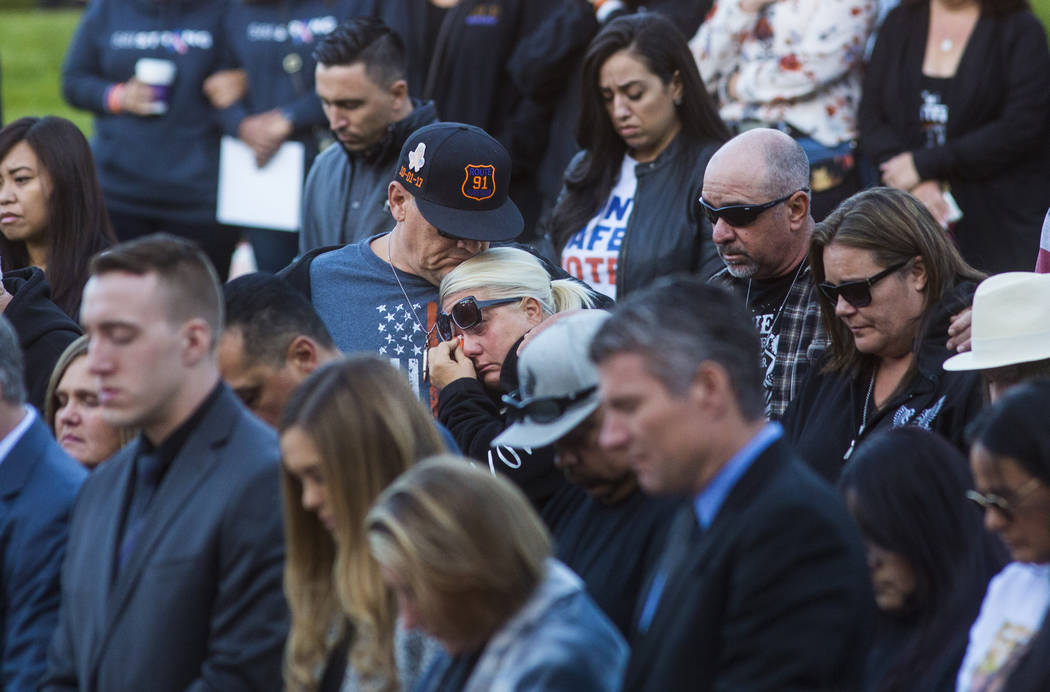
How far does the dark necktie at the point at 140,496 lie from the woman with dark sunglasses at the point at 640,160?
3109 mm

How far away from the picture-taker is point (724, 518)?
9.86ft

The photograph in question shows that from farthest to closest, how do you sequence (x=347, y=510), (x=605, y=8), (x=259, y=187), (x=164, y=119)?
(x=164, y=119)
(x=259, y=187)
(x=605, y=8)
(x=347, y=510)

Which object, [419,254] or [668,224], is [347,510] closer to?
[419,254]

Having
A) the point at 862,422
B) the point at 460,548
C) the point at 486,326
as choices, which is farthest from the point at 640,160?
the point at 460,548

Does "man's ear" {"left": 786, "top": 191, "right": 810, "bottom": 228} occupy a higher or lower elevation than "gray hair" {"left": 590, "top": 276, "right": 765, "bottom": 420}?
lower

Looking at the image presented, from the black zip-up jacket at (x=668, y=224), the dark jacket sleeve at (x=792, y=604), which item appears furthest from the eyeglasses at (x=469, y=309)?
the dark jacket sleeve at (x=792, y=604)

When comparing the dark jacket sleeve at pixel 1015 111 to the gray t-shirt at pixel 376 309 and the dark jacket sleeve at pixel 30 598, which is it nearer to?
the gray t-shirt at pixel 376 309

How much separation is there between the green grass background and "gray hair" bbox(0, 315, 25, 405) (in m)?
11.4

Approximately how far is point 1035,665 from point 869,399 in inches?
81.7

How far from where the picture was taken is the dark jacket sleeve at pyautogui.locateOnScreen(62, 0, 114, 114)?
9203 mm

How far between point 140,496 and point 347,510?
63 centimetres

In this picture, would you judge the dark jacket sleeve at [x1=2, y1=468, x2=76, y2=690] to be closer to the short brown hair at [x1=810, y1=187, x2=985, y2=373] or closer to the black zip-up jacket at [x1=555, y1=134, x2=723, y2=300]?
the short brown hair at [x1=810, y1=187, x2=985, y2=373]

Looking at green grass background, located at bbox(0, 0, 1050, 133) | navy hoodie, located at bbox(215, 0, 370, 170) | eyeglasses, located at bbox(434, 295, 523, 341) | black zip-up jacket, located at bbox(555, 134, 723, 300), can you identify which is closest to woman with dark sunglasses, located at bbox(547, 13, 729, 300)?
black zip-up jacket, located at bbox(555, 134, 723, 300)

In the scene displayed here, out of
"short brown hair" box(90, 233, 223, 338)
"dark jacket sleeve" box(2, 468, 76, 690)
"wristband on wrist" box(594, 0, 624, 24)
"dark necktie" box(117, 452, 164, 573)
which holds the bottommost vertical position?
"dark jacket sleeve" box(2, 468, 76, 690)
